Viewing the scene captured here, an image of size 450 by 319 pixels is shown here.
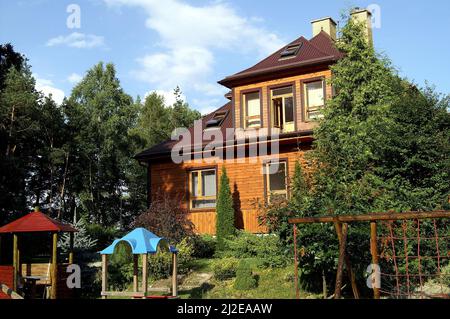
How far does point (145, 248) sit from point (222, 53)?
32.0 feet

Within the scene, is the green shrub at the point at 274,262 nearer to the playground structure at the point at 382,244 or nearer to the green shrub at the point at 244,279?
the green shrub at the point at 244,279

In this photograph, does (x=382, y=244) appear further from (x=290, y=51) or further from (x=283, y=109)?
(x=290, y=51)

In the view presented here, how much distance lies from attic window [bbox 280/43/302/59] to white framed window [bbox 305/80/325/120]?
2.00 metres

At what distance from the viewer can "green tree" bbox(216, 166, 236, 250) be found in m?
18.0

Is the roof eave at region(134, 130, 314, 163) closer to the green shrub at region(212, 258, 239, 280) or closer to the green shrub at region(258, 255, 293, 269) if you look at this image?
the green shrub at region(258, 255, 293, 269)

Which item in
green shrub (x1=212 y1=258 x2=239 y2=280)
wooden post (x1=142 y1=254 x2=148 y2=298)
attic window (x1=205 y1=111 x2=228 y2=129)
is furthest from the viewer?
attic window (x1=205 y1=111 x2=228 y2=129)

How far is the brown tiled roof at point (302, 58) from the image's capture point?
62.8 ft

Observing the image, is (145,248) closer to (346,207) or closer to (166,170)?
(346,207)

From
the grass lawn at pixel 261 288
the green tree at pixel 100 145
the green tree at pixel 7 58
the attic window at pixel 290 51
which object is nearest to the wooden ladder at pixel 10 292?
the grass lawn at pixel 261 288

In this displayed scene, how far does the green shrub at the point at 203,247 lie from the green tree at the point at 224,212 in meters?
0.30

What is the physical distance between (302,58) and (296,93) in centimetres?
157

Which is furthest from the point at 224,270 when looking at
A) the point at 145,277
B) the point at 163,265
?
the point at 145,277

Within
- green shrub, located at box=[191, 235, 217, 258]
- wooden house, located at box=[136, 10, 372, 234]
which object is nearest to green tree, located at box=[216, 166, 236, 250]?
green shrub, located at box=[191, 235, 217, 258]
